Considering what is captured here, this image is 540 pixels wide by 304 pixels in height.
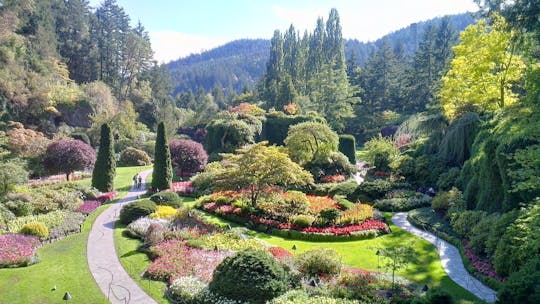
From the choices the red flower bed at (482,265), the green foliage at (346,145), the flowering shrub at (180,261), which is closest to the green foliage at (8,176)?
the flowering shrub at (180,261)

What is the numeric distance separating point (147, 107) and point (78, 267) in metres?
52.0

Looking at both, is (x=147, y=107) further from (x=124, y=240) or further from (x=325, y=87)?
(x=124, y=240)

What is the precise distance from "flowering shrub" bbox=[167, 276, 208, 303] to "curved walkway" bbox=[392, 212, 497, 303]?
919 centimetres

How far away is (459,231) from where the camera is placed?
18.9 m

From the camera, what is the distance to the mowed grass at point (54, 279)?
12.7 meters

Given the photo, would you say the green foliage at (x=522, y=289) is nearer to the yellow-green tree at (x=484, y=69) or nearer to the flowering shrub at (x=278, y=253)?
the flowering shrub at (x=278, y=253)

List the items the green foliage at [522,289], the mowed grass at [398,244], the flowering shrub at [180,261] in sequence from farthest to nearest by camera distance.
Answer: the flowering shrub at [180,261]
the mowed grass at [398,244]
the green foliage at [522,289]

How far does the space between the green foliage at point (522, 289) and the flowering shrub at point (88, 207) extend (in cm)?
2161

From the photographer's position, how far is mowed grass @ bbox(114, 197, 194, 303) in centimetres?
1340

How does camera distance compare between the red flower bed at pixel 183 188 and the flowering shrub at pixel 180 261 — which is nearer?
the flowering shrub at pixel 180 261

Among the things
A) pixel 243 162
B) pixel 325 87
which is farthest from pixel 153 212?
pixel 325 87

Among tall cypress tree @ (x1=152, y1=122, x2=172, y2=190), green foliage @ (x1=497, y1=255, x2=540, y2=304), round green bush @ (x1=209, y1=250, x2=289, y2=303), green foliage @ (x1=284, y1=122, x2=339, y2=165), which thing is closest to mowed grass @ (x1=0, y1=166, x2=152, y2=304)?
round green bush @ (x1=209, y1=250, x2=289, y2=303)

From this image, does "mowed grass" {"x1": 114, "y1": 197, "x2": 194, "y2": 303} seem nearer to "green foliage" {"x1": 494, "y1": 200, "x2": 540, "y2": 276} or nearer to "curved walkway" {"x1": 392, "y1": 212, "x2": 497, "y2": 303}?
"curved walkway" {"x1": 392, "y1": 212, "x2": 497, "y2": 303}

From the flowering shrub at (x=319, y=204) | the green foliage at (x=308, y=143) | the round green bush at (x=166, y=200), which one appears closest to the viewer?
the flowering shrub at (x=319, y=204)
